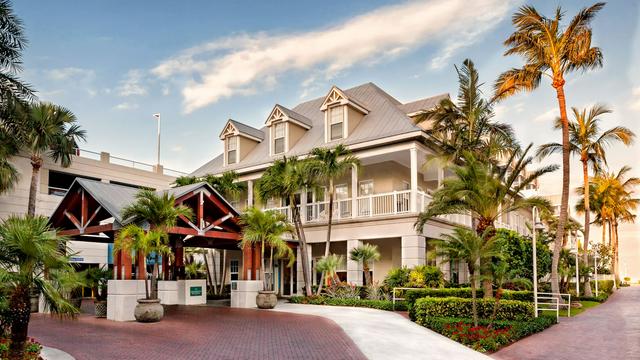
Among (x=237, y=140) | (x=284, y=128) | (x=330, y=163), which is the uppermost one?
(x=284, y=128)

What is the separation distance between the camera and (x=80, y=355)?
1147 centimetres

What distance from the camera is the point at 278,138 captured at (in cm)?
3191

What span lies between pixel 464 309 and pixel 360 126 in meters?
13.6

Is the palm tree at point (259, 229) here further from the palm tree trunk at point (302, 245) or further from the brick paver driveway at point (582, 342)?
the brick paver driveway at point (582, 342)

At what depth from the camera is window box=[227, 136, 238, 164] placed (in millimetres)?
34188

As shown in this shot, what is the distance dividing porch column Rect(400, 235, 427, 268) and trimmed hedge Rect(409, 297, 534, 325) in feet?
21.6

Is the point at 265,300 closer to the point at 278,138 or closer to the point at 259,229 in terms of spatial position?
the point at 259,229

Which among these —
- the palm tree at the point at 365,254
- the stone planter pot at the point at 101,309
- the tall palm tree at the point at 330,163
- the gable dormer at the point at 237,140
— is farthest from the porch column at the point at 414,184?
the stone planter pot at the point at 101,309

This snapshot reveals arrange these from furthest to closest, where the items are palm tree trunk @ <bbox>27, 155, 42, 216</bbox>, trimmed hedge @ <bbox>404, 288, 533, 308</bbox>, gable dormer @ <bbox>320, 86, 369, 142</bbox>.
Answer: palm tree trunk @ <bbox>27, 155, 42, 216</bbox>, gable dormer @ <bbox>320, 86, 369, 142</bbox>, trimmed hedge @ <bbox>404, 288, 533, 308</bbox>

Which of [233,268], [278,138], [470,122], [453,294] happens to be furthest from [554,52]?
[233,268]

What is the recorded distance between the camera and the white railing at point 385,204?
25.6 m

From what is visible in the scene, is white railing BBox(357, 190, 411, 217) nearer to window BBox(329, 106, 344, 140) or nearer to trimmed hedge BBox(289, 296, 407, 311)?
window BBox(329, 106, 344, 140)

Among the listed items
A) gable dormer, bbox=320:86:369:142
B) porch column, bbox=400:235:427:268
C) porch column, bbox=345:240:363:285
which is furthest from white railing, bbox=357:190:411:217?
gable dormer, bbox=320:86:369:142

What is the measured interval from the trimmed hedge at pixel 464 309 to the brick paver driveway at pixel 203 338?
3103mm
